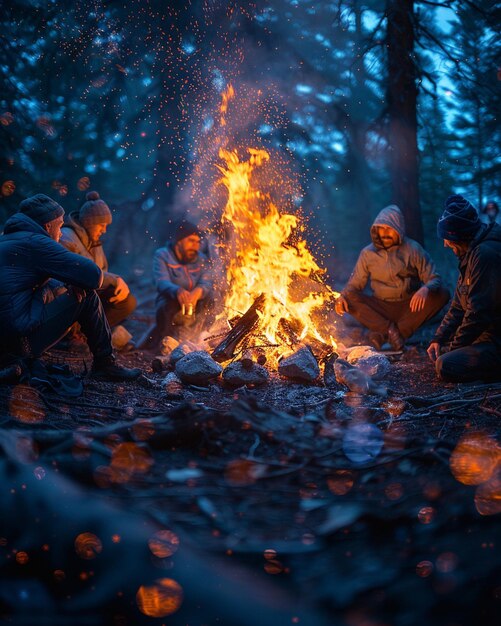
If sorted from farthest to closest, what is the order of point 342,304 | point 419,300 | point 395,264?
point 342,304
point 395,264
point 419,300

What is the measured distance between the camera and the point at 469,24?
16188 millimetres

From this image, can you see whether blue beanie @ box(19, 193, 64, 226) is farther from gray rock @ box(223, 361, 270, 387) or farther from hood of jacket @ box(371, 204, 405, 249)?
hood of jacket @ box(371, 204, 405, 249)

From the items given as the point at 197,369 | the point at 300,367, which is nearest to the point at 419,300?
the point at 300,367

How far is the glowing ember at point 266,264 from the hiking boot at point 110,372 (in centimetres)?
180

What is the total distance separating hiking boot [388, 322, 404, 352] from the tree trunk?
98.6 inches

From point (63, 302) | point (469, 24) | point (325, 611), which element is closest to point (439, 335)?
point (63, 302)

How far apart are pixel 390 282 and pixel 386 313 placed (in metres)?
0.43

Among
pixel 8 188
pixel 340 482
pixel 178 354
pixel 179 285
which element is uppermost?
pixel 8 188

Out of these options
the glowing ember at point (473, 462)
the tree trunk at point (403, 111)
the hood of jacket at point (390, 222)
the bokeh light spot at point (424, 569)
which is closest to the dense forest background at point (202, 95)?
the tree trunk at point (403, 111)

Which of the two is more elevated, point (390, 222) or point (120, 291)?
point (390, 222)

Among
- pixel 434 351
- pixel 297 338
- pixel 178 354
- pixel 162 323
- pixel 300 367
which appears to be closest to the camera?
pixel 300 367

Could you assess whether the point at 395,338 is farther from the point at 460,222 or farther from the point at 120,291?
the point at 120,291

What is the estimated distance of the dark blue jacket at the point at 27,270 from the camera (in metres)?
4.23

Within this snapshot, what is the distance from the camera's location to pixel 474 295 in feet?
15.8
